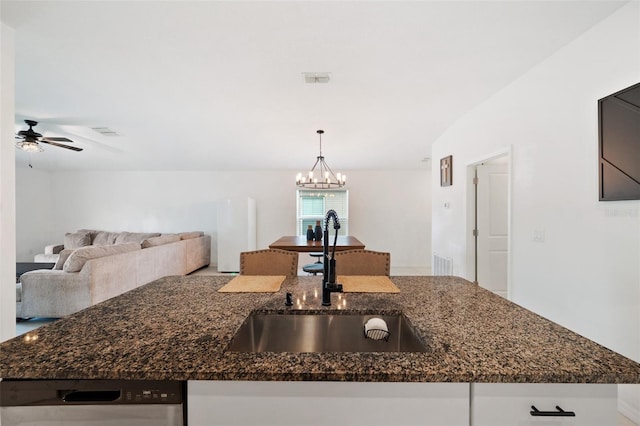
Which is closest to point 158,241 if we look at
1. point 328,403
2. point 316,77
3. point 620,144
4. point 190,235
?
point 190,235

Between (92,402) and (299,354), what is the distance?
55 cm

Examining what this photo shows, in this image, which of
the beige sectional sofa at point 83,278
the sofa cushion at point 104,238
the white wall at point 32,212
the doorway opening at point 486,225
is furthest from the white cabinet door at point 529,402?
the white wall at point 32,212

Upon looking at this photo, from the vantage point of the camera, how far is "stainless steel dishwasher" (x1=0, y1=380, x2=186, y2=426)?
2.44 ft

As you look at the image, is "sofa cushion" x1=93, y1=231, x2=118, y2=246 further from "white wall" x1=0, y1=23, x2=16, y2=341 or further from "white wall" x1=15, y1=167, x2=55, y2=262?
"white wall" x1=0, y1=23, x2=16, y2=341

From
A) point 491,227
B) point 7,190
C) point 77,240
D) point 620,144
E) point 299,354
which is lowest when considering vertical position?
point 77,240

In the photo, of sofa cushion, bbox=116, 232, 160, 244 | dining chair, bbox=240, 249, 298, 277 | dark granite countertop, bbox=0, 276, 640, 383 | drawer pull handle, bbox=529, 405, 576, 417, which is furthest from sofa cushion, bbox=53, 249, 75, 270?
drawer pull handle, bbox=529, 405, 576, 417

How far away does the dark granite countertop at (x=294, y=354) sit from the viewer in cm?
72

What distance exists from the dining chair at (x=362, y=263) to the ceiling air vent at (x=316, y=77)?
174 centimetres

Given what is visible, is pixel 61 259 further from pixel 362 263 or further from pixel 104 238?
pixel 362 263

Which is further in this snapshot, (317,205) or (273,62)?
(317,205)

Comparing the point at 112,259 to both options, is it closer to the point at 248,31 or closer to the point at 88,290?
the point at 88,290

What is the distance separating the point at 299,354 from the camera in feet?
2.65

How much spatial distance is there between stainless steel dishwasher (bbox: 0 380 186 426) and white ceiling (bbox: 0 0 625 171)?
6.62 feet

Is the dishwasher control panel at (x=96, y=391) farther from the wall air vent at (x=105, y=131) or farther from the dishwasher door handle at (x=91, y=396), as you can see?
the wall air vent at (x=105, y=131)
